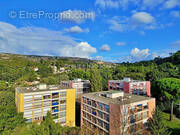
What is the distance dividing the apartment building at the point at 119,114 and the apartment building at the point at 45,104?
5511mm

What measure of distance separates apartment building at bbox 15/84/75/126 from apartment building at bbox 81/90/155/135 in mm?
5511

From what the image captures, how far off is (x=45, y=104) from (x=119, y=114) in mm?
14986

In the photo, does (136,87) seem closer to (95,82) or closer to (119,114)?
(95,82)

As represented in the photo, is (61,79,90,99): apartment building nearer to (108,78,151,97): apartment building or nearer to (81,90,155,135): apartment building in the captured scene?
(108,78,151,97): apartment building

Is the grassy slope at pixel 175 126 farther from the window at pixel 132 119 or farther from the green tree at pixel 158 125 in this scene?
the window at pixel 132 119

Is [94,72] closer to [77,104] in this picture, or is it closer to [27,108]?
[77,104]

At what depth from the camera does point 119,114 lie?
56.0 feet

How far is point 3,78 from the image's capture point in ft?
197

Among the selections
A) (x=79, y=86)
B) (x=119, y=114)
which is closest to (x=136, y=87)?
(x=79, y=86)

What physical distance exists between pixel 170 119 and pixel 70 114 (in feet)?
72.6

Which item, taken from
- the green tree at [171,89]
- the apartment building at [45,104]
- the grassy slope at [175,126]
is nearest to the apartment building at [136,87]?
the green tree at [171,89]

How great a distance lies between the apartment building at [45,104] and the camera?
866 inches

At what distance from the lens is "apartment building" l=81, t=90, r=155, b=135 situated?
17203 mm

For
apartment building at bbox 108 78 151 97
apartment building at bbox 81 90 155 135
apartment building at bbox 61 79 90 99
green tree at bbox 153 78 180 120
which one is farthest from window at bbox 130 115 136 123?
apartment building at bbox 61 79 90 99
